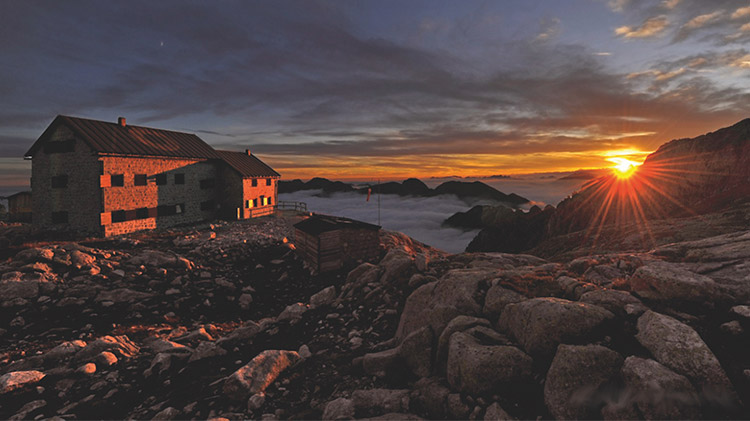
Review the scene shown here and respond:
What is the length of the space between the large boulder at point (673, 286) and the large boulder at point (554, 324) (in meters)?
1.42

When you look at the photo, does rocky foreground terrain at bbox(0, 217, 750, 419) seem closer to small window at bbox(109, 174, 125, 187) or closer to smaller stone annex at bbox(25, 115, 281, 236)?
smaller stone annex at bbox(25, 115, 281, 236)

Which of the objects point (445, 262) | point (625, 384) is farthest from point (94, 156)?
point (625, 384)

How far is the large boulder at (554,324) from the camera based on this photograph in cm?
535

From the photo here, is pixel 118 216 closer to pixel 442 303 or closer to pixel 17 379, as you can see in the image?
pixel 17 379

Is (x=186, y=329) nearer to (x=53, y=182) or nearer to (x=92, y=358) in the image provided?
(x=92, y=358)

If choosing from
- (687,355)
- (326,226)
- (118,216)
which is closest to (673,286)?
(687,355)

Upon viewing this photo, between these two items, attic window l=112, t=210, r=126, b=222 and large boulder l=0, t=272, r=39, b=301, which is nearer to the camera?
large boulder l=0, t=272, r=39, b=301

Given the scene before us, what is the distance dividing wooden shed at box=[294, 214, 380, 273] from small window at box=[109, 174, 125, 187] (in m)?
17.6

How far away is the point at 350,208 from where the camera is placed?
6658 inches

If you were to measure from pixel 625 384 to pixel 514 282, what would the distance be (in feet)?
12.7

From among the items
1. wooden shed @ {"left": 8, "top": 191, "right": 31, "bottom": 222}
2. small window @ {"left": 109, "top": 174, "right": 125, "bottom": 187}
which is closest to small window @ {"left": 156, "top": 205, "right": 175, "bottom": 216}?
small window @ {"left": 109, "top": 174, "right": 125, "bottom": 187}

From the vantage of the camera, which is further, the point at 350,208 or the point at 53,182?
the point at 350,208

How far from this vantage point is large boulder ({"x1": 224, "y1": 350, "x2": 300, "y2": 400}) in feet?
21.0

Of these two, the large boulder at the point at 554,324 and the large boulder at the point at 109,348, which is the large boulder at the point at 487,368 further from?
the large boulder at the point at 109,348
